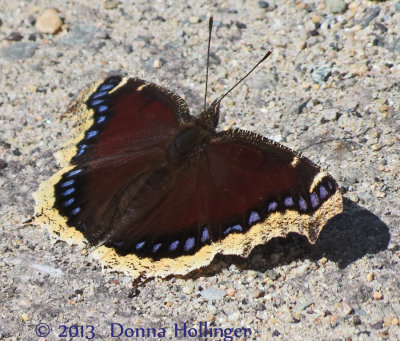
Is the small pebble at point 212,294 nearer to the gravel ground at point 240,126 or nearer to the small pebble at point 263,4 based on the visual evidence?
the gravel ground at point 240,126

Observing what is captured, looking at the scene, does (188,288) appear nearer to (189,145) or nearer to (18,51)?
(189,145)

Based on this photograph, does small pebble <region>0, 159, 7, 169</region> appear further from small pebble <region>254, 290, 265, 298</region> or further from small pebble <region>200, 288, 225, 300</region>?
small pebble <region>254, 290, 265, 298</region>

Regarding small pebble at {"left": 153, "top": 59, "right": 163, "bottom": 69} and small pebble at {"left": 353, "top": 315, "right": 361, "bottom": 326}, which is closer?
small pebble at {"left": 353, "top": 315, "right": 361, "bottom": 326}

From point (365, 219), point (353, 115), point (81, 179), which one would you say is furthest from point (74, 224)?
point (353, 115)

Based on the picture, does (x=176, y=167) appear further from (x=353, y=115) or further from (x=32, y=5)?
(x=32, y=5)

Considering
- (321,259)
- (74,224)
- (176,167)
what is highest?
(176,167)

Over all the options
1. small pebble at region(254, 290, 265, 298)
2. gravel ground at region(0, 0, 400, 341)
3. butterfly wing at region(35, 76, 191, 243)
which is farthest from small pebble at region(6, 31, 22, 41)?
small pebble at region(254, 290, 265, 298)

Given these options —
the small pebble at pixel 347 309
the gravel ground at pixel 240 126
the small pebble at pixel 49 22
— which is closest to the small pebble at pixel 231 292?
the gravel ground at pixel 240 126
